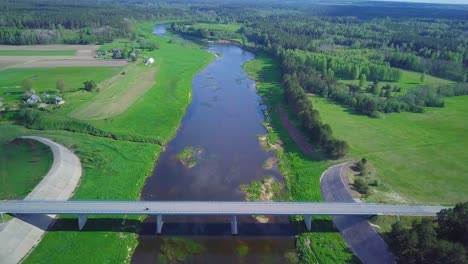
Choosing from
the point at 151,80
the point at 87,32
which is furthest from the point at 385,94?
the point at 87,32

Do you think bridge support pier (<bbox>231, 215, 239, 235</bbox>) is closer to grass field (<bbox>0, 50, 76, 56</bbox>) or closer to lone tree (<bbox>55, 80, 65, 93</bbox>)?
lone tree (<bbox>55, 80, 65, 93</bbox>)

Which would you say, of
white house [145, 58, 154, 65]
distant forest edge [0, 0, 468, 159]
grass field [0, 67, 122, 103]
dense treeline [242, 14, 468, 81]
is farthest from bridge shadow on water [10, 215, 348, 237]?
white house [145, 58, 154, 65]

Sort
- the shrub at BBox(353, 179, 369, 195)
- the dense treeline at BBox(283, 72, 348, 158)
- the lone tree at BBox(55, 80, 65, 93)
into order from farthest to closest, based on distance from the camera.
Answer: the lone tree at BBox(55, 80, 65, 93)
the dense treeline at BBox(283, 72, 348, 158)
the shrub at BBox(353, 179, 369, 195)

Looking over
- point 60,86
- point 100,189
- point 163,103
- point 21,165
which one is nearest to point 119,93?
point 163,103

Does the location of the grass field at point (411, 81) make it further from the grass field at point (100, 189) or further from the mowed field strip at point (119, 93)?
the grass field at point (100, 189)

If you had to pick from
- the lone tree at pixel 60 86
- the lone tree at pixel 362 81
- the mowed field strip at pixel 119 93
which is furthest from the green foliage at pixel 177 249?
the lone tree at pixel 362 81

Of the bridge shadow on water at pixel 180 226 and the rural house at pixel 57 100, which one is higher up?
the rural house at pixel 57 100

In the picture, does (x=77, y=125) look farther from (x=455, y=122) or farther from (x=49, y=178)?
(x=455, y=122)
